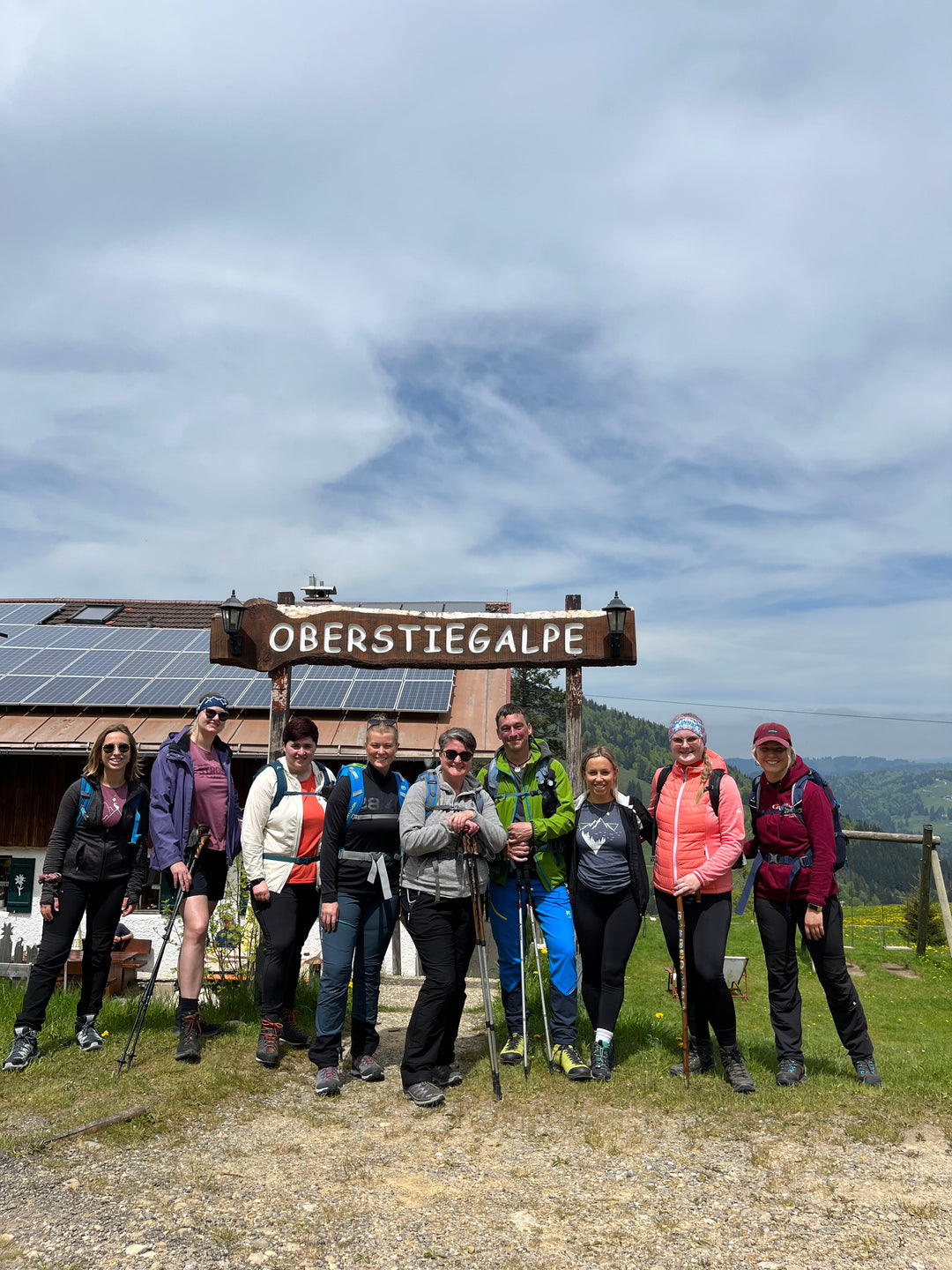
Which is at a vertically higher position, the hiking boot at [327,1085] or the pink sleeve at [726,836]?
the pink sleeve at [726,836]

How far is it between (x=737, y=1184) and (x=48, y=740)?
10.9 metres

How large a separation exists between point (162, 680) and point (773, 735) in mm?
10725

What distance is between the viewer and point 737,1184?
3760 mm

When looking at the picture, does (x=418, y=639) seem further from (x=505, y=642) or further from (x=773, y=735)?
(x=773, y=735)

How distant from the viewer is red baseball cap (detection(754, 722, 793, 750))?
5005 millimetres

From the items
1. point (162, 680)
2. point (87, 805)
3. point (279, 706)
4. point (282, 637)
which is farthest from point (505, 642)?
point (162, 680)

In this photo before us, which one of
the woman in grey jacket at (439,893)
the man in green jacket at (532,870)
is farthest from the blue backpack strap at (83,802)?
the man in green jacket at (532,870)

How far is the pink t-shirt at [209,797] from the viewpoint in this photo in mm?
5500

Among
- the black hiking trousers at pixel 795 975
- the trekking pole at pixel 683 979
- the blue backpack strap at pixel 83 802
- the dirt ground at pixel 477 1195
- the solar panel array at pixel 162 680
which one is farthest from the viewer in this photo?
the solar panel array at pixel 162 680

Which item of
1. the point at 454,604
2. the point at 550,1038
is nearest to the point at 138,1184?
the point at 550,1038

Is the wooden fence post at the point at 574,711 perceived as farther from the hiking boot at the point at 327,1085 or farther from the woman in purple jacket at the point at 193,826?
the hiking boot at the point at 327,1085

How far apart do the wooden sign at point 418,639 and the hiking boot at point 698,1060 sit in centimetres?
317

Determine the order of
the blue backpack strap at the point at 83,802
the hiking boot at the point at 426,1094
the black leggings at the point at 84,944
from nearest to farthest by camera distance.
A: the hiking boot at the point at 426,1094, the black leggings at the point at 84,944, the blue backpack strap at the point at 83,802

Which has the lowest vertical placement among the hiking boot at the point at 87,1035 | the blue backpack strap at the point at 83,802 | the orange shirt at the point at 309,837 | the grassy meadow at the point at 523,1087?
the grassy meadow at the point at 523,1087
